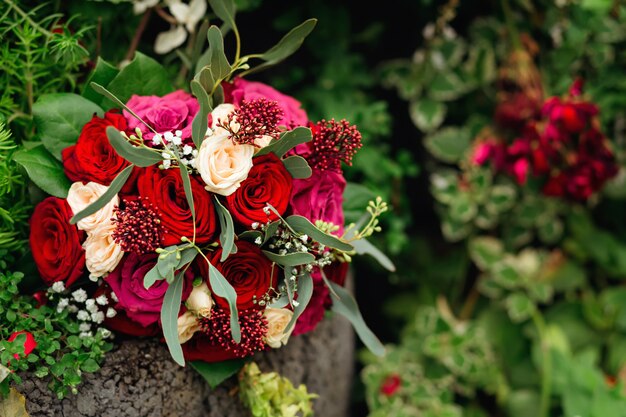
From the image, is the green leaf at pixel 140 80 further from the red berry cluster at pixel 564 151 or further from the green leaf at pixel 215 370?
the red berry cluster at pixel 564 151

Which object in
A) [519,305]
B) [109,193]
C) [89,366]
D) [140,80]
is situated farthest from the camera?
[519,305]

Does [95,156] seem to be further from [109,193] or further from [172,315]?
[172,315]

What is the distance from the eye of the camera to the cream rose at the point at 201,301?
78 cm

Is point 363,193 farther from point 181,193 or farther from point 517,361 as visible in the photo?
point 517,361

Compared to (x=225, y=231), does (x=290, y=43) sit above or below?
above

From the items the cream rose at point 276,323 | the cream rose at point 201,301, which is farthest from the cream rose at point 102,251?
the cream rose at point 276,323

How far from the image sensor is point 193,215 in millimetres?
727

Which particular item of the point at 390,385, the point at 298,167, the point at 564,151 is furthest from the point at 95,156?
the point at 564,151

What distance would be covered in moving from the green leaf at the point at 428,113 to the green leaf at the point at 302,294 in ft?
2.44

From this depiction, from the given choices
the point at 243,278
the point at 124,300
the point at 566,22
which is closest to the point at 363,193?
the point at 243,278

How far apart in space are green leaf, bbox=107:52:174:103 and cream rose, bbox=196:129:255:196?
7.7 inches

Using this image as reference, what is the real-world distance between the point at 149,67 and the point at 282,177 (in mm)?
291

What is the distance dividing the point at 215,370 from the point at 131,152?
1.12 ft

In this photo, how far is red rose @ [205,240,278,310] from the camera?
776mm
